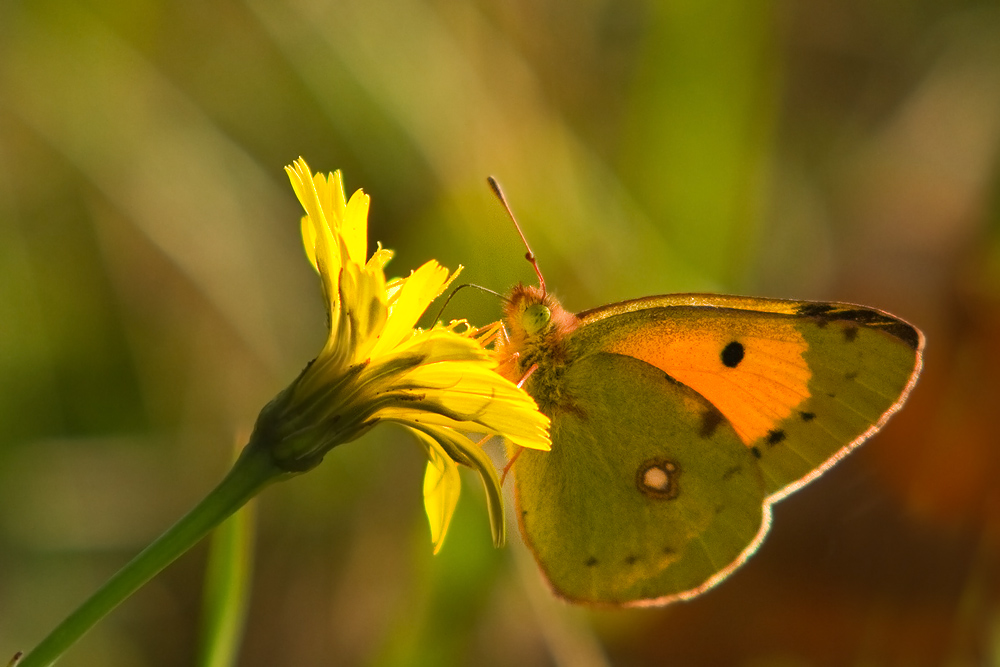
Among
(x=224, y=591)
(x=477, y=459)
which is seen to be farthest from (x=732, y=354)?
(x=224, y=591)

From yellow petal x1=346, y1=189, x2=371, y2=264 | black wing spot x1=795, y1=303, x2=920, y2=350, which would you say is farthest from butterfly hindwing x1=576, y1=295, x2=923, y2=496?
yellow petal x1=346, y1=189, x2=371, y2=264

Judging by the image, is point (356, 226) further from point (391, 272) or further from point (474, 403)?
point (391, 272)

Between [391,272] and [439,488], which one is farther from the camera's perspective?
[391,272]

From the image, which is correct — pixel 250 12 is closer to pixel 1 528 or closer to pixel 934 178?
pixel 1 528

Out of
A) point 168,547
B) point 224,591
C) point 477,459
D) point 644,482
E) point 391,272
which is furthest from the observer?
point 391,272

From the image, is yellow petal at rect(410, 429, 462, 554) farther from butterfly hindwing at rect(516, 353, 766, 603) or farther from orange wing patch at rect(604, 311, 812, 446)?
orange wing patch at rect(604, 311, 812, 446)
